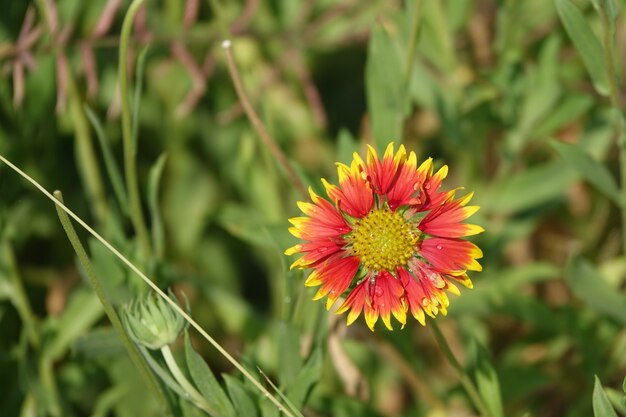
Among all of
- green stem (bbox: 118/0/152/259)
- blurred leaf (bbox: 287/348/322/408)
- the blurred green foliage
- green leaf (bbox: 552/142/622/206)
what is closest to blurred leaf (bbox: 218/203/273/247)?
the blurred green foliage

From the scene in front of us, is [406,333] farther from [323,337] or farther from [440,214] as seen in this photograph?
→ [440,214]

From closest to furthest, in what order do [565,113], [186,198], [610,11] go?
[610,11] → [565,113] → [186,198]

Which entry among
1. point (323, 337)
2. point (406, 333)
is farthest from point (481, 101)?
point (323, 337)

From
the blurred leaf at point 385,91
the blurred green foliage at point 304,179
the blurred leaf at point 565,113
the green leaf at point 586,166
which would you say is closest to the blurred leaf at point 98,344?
the blurred green foliage at point 304,179

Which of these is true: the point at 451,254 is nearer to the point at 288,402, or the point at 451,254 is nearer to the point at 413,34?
the point at 288,402

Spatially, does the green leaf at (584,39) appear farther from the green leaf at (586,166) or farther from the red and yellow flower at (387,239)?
the red and yellow flower at (387,239)

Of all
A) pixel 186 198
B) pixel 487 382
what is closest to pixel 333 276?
pixel 487 382

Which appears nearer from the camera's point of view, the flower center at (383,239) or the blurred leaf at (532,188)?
the flower center at (383,239)
